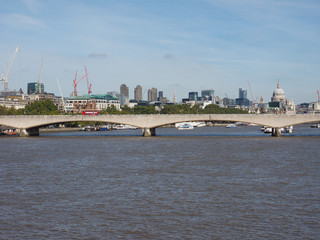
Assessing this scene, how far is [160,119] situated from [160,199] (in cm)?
5815

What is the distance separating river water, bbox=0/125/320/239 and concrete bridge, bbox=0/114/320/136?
133ft

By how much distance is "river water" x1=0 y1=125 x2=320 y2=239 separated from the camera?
60.0ft

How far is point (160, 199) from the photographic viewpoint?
76.8ft

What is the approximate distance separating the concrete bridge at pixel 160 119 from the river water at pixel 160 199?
40399mm

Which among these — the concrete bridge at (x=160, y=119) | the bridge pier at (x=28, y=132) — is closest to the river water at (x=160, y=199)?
the concrete bridge at (x=160, y=119)

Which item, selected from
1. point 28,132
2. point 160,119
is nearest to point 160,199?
point 160,119

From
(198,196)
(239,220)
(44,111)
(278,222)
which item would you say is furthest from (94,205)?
(44,111)

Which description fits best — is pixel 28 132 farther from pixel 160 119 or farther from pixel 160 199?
pixel 160 199

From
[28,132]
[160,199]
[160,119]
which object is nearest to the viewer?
[160,199]

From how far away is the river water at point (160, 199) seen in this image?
720 inches

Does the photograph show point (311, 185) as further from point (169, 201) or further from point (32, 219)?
point (32, 219)

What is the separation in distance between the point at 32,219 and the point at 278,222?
389 inches

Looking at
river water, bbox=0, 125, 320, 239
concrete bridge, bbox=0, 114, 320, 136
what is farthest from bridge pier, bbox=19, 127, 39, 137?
river water, bbox=0, 125, 320, 239

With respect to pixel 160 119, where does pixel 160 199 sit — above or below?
below
